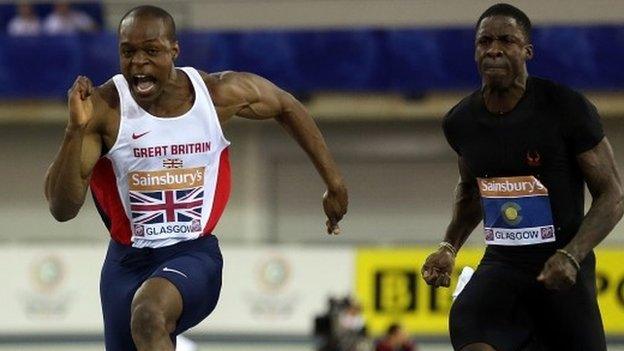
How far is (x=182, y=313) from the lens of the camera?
7.39 m

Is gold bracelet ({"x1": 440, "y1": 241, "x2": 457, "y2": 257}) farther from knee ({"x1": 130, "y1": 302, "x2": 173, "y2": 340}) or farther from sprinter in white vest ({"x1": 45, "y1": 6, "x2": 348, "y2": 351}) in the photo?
knee ({"x1": 130, "y1": 302, "x2": 173, "y2": 340})

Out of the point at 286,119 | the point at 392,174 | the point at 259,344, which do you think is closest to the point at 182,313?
the point at 286,119

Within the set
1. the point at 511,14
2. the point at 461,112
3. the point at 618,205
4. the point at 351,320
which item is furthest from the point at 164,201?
the point at 351,320

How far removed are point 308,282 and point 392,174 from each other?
3.92 meters

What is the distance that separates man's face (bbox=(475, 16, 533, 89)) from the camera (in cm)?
701

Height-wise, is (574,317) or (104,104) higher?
(104,104)

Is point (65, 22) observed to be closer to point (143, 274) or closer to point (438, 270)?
point (143, 274)

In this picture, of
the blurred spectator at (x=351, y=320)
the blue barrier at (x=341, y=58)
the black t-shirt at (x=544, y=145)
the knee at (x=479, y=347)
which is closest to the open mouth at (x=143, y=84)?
the black t-shirt at (x=544, y=145)

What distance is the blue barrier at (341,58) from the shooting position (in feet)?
65.8

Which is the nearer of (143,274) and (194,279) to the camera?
(194,279)

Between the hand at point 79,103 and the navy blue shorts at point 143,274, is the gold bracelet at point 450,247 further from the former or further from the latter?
the hand at point 79,103

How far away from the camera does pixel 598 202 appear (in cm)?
700

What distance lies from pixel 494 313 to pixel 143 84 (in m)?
1.88

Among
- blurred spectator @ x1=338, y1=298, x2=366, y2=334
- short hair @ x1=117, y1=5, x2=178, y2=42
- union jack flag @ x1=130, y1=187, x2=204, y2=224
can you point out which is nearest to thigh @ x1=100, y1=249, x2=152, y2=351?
union jack flag @ x1=130, y1=187, x2=204, y2=224
